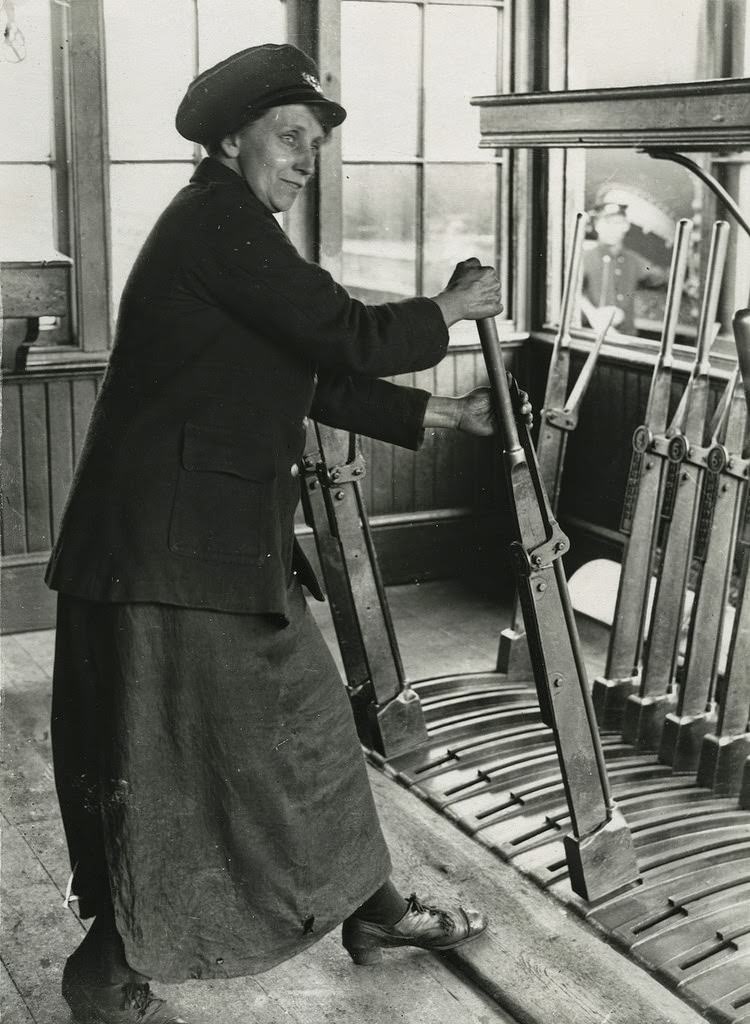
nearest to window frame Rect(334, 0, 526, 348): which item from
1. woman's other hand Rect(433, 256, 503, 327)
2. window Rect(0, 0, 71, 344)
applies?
window Rect(0, 0, 71, 344)

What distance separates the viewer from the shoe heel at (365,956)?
2.66 meters

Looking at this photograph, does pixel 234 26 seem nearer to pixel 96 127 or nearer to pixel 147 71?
pixel 147 71

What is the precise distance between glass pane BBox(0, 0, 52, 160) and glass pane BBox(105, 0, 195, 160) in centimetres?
22

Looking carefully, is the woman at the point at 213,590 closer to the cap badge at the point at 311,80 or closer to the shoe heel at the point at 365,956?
the cap badge at the point at 311,80

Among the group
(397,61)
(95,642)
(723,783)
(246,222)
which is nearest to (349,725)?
(95,642)

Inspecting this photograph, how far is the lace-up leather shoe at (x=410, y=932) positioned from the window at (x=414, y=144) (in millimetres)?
2984

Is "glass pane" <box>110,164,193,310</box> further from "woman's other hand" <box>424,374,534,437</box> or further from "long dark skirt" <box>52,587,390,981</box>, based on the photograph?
"long dark skirt" <box>52,587,390,981</box>

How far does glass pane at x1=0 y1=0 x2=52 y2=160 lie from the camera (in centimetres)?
437

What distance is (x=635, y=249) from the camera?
5008 mm

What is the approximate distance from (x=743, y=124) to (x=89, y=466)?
5.25 ft

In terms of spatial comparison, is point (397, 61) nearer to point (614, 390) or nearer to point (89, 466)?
point (614, 390)

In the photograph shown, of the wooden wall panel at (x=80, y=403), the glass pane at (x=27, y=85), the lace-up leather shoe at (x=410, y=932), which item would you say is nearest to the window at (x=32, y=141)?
the glass pane at (x=27, y=85)

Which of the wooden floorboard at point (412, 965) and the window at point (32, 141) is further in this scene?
the window at point (32, 141)

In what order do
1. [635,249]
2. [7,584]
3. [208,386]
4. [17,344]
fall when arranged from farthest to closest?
[635,249]
[7,584]
[17,344]
[208,386]
